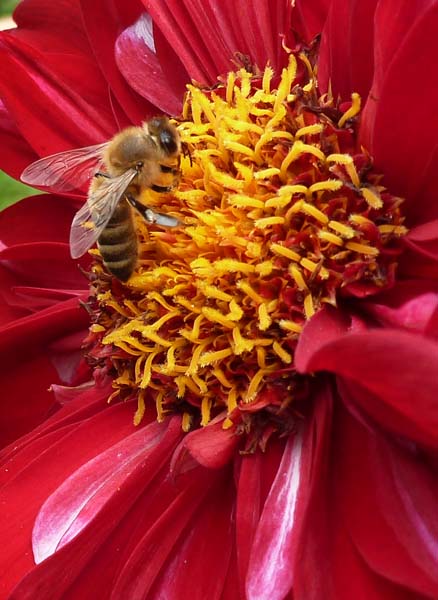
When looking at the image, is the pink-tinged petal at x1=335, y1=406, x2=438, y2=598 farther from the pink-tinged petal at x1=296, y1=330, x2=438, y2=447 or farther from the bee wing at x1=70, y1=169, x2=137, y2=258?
the bee wing at x1=70, y1=169, x2=137, y2=258

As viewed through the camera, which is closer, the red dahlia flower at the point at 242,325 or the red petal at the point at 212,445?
the red dahlia flower at the point at 242,325

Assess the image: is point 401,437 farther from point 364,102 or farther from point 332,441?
point 364,102

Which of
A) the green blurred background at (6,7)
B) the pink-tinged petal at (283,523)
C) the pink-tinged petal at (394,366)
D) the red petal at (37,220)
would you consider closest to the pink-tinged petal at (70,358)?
the red petal at (37,220)

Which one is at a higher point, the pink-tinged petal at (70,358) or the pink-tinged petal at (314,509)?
the pink-tinged petal at (70,358)

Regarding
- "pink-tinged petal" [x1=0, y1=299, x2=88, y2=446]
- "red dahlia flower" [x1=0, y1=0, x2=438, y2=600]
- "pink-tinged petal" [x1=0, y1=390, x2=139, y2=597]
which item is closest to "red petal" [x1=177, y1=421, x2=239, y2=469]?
"red dahlia flower" [x1=0, y1=0, x2=438, y2=600]

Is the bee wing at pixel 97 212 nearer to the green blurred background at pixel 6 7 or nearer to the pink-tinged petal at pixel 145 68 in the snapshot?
the pink-tinged petal at pixel 145 68

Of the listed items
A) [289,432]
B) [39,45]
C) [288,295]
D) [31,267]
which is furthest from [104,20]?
[289,432]
